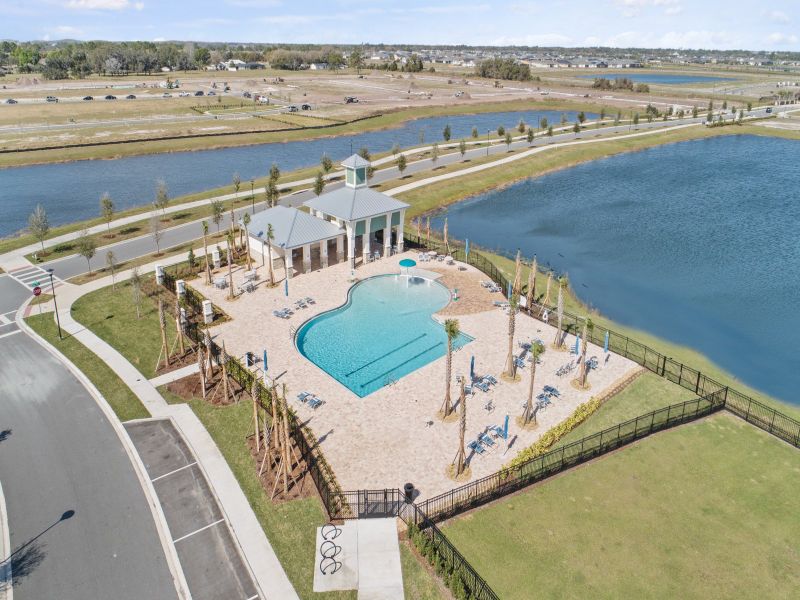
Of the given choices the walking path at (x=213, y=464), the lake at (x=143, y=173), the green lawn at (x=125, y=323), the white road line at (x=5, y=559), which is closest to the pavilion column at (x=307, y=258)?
the green lawn at (x=125, y=323)

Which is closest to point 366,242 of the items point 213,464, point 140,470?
point 213,464

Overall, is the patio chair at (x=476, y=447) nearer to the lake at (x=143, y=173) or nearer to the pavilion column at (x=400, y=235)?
the pavilion column at (x=400, y=235)

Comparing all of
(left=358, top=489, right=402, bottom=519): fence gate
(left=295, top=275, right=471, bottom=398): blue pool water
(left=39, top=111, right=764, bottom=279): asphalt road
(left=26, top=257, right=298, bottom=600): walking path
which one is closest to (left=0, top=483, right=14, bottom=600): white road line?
(left=26, top=257, right=298, bottom=600): walking path

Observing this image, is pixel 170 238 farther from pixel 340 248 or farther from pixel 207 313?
pixel 207 313

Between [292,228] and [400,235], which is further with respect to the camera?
[400,235]

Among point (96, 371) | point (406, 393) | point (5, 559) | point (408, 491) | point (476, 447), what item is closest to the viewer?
point (5, 559)

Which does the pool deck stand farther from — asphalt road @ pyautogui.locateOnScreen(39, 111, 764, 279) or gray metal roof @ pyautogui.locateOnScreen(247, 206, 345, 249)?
asphalt road @ pyautogui.locateOnScreen(39, 111, 764, 279)

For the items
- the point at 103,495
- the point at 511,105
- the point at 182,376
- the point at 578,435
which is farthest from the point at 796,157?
the point at 103,495
